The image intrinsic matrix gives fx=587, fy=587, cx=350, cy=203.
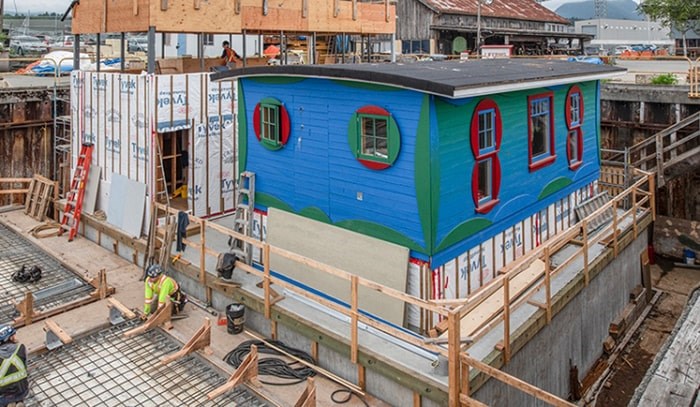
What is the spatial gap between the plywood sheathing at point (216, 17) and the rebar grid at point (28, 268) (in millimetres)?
5633

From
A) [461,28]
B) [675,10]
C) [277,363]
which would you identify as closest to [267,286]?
[277,363]

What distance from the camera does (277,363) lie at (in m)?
9.05

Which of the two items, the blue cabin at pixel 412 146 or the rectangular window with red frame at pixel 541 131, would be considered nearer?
the blue cabin at pixel 412 146

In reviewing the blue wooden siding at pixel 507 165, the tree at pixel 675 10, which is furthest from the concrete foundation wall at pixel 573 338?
the tree at pixel 675 10

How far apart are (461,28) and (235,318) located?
126 ft

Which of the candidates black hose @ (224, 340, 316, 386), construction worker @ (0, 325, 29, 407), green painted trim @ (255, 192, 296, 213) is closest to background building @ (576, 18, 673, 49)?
green painted trim @ (255, 192, 296, 213)

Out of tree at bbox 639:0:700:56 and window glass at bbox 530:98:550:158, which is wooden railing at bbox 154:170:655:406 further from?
tree at bbox 639:0:700:56

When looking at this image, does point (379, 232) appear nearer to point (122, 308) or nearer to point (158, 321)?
point (158, 321)

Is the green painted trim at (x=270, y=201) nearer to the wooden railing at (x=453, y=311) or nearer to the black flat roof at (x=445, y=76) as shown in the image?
the wooden railing at (x=453, y=311)

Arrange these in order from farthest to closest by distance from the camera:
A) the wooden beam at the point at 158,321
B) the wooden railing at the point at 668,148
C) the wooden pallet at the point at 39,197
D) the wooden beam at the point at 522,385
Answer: the wooden railing at the point at 668,148 < the wooden pallet at the point at 39,197 < the wooden beam at the point at 158,321 < the wooden beam at the point at 522,385

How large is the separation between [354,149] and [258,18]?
790cm

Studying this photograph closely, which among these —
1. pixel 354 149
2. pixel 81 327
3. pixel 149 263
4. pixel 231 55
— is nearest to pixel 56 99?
pixel 231 55

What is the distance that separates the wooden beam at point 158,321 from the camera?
10.1 m

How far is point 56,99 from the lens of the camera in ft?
63.0
